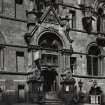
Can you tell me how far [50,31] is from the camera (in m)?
33.7

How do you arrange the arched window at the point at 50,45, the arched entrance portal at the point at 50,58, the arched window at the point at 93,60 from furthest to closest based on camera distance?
the arched window at the point at 93,60, the arched window at the point at 50,45, the arched entrance portal at the point at 50,58

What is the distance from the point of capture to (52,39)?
113 feet

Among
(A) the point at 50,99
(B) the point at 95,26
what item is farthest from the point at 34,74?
(B) the point at 95,26

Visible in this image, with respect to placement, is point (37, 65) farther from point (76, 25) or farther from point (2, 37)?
point (76, 25)

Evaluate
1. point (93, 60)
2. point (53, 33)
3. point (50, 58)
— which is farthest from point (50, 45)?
point (93, 60)

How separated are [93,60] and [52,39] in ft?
21.4

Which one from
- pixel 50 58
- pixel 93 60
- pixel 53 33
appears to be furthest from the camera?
pixel 93 60

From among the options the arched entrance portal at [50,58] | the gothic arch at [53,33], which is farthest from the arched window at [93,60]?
the arched entrance portal at [50,58]

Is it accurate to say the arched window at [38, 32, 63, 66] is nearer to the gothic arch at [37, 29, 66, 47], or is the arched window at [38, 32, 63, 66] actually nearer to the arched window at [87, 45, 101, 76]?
the gothic arch at [37, 29, 66, 47]

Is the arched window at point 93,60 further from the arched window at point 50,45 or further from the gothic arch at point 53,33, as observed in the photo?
the arched window at point 50,45

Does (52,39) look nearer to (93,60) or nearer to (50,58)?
(50,58)

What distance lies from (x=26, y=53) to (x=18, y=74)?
2250mm

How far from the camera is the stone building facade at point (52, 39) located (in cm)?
3170

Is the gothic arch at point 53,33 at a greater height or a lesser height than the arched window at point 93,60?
greater
